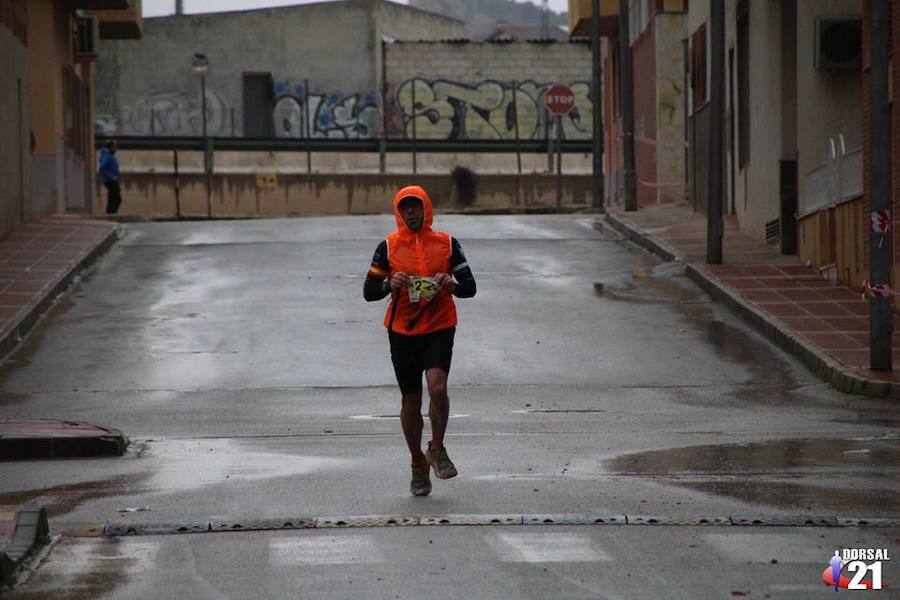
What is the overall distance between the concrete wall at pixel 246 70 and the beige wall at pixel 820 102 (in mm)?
39531

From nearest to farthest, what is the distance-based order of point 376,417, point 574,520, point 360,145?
point 574,520, point 376,417, point 360,145

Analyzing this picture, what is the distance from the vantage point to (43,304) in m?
22.6

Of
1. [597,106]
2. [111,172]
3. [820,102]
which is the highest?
[597,106]

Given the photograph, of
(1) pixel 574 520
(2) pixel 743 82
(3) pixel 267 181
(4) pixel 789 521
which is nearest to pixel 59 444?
(1) pixel 574 520

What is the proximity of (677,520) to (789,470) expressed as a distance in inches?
86.4

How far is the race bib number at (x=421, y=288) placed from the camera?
10383mm

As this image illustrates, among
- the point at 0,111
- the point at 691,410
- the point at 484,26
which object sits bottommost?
the point at 691,410

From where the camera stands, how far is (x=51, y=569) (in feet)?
26.9

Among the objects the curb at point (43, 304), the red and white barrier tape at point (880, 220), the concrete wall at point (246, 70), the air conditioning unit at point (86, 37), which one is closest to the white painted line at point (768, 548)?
the red and white barrier tape at point (880, 220)

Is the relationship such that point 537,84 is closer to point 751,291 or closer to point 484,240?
point 484,240

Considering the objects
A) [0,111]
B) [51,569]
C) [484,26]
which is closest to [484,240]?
[0,111]

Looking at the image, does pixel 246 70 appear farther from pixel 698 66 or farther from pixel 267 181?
pixel 698 66

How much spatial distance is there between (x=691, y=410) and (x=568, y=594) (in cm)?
829

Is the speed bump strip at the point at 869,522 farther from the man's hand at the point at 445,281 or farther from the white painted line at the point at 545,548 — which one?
the man's hand at the point at 445,281
